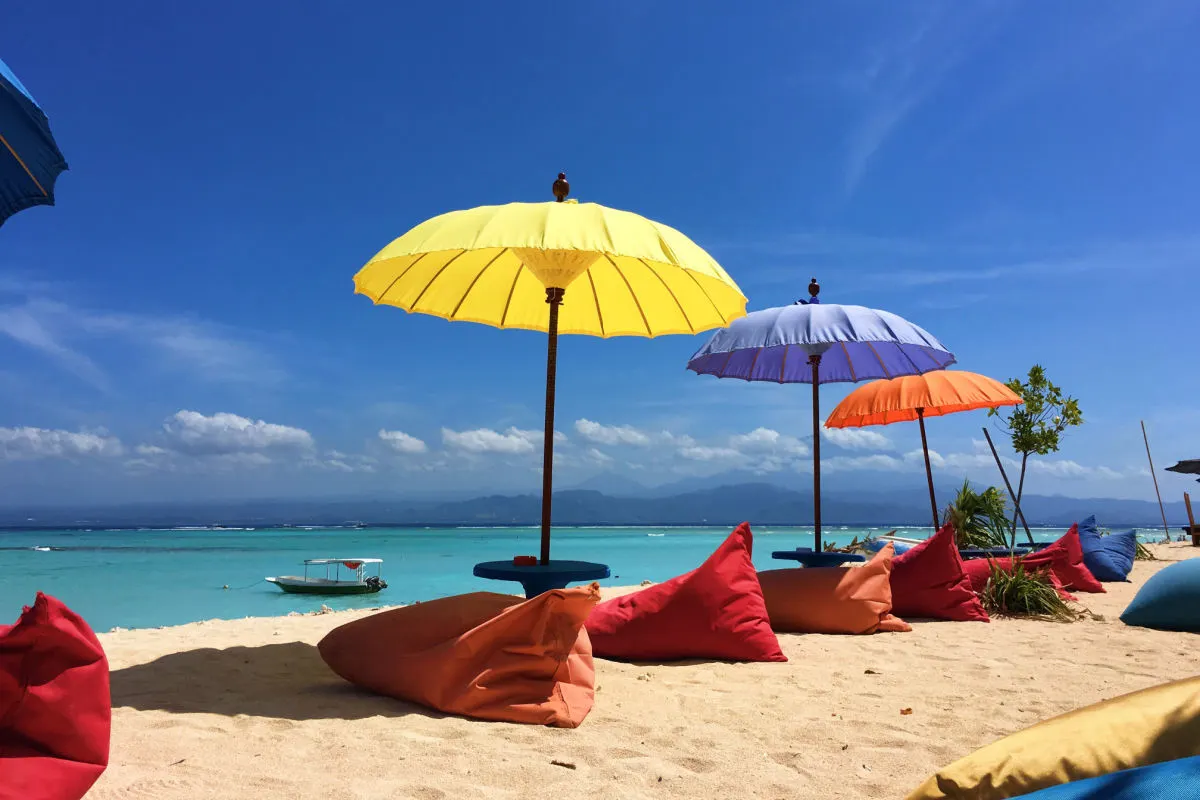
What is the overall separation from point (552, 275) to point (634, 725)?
2.34 m

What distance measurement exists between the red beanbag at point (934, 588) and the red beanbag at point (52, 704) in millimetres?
4743

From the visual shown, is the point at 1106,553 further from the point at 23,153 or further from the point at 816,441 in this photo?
the point at 23,153

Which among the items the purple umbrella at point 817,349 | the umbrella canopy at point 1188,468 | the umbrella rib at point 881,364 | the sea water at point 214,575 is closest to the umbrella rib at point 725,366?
the purple umbrella at point 817,349

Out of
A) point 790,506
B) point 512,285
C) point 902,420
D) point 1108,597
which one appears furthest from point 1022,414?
point 790,506

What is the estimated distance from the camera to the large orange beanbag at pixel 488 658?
279cm

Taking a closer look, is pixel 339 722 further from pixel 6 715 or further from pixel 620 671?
pixel 620 671

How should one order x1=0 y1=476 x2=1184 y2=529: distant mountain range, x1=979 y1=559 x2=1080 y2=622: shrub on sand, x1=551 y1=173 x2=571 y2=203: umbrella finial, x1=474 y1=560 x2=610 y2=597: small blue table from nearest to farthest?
x1=474 y1=560 x2=610 y2=597: small blue table → x1=551 y1=173 x2=571 y2=203: umbrella finial → x1=979 y1=559 x2=1080 y2=622: shrub on sand → x1=0 y1=476 x2=1184 y2=529: distant mountain range

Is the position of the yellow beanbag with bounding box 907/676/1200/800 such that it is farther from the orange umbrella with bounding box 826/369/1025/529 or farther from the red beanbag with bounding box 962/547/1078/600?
the orange umbrella with bounding box 826/369/1025/529

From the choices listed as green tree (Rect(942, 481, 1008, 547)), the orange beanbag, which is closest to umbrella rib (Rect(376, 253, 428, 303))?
the orange beanbag

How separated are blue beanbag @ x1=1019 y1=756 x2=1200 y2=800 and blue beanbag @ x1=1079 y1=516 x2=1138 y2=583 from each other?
325 inches

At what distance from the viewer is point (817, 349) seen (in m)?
6.33

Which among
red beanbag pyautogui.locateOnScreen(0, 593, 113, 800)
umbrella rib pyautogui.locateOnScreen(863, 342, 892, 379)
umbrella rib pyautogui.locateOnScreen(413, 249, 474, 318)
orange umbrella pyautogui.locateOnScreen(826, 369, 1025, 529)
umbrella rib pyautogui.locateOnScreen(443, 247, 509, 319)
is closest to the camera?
red beanbag pyautogui.locateOnScreen(0, 593, 113, 800)

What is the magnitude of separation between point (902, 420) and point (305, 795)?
796cm

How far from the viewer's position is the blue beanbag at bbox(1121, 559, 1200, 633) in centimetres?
471
